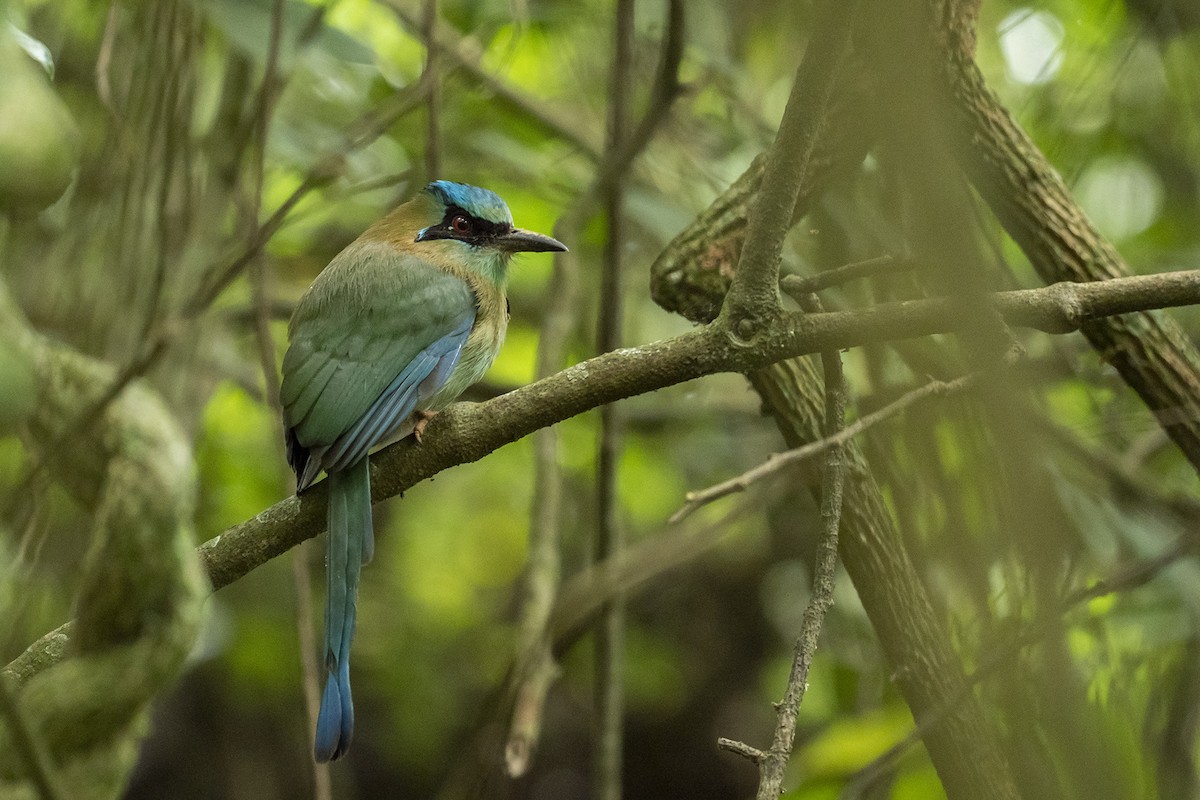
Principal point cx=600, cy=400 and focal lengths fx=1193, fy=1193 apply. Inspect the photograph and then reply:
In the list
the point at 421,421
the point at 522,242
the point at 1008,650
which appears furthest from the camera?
the point at 522,242

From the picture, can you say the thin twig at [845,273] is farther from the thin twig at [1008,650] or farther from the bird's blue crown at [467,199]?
the bird's blue crown at [467,199]

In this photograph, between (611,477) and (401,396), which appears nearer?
(401,396)

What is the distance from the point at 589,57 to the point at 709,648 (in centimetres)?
281

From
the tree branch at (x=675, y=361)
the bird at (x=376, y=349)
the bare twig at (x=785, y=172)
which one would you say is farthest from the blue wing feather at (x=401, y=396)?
the bare twig at (x=785, y=172)

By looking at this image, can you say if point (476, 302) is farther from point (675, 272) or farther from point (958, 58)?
point (958, 58)

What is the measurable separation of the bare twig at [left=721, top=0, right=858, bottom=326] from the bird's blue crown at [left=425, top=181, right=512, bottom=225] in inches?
65.4

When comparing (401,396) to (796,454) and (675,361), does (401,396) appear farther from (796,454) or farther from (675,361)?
(796,454)

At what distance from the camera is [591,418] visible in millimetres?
5508

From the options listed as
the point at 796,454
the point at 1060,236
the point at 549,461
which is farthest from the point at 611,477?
the point at 796,454

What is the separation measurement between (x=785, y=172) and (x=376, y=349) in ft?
4.79

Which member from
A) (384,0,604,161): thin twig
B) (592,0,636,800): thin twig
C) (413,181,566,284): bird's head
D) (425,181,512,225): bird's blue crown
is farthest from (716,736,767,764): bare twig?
(384,0,604,161): thin twig

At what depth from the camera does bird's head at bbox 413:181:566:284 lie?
364 centimetres

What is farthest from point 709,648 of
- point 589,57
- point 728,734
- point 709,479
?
point 589,57

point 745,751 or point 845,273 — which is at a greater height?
point 845,273
